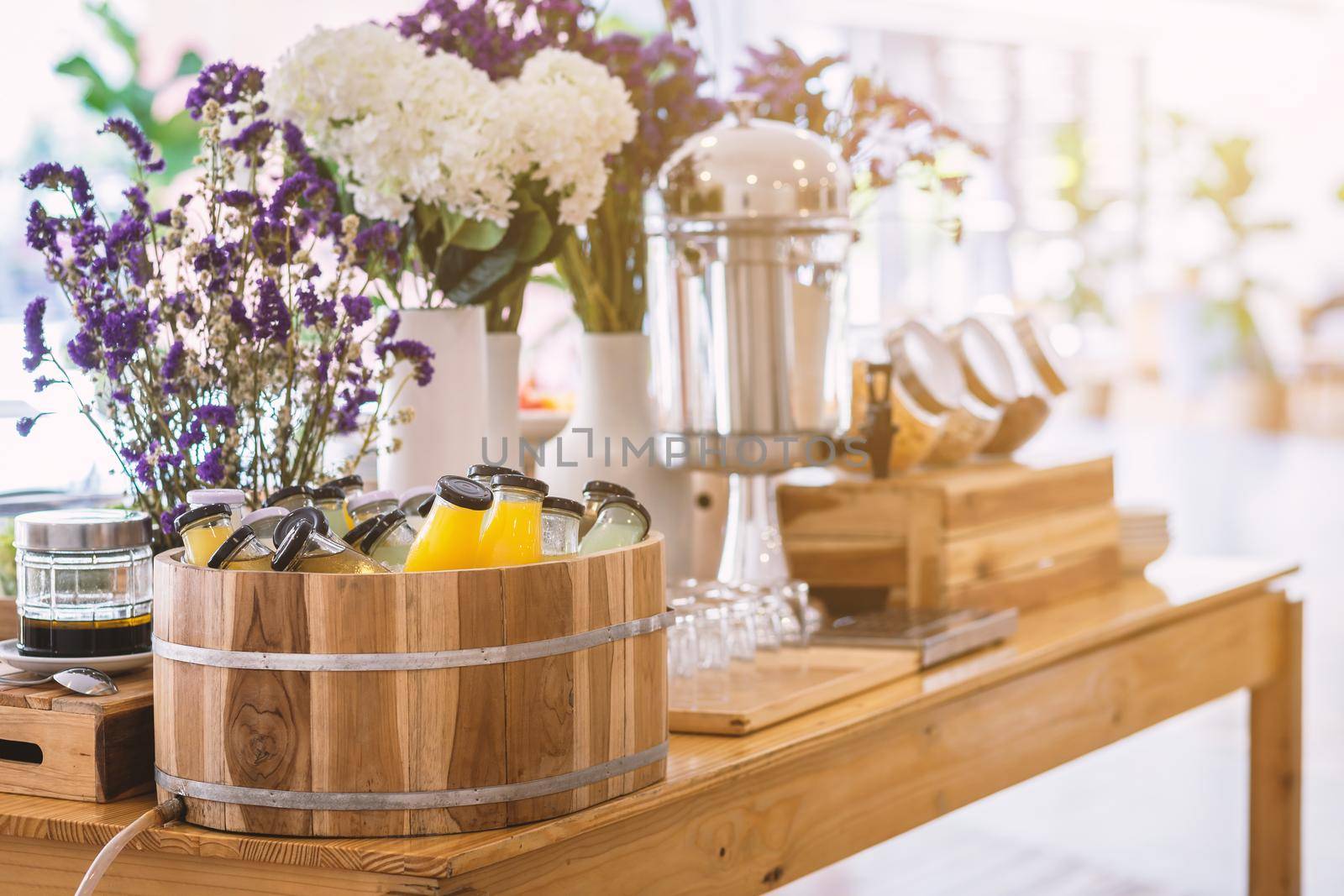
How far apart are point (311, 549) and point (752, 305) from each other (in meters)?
0.82

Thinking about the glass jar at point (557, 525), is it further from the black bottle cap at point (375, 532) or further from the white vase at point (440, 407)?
the white vase at point (440, 407)

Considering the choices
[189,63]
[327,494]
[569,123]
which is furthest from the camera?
[189,63]

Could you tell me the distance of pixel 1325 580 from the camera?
18.3ft

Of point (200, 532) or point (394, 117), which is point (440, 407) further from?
point (200, 532)

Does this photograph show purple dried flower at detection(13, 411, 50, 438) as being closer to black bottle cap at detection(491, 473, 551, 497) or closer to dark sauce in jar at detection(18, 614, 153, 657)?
dark sauce in jar at detection(18, 614, 153, 657)

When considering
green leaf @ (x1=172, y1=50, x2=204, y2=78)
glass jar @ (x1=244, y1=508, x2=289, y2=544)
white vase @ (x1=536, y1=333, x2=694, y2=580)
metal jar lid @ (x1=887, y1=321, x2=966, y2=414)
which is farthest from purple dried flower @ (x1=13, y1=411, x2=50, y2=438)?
green leaf @ (x1=172, y1=50, x2=204, y2=78)

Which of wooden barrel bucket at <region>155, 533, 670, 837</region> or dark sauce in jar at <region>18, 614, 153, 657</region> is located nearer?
wooden barrel bucket at <region>155, 533, 670, 837</region>

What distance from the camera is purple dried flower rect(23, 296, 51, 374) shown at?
3.94 feet

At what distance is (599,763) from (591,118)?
2.27 feet

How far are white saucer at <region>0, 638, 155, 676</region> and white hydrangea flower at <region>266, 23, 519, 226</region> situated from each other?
500 millimetres

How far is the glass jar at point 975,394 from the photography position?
81.4 inches

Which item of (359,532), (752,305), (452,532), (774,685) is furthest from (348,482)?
(752,305)

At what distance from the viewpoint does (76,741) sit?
3.58 ft

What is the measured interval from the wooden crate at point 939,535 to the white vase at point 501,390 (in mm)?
408
